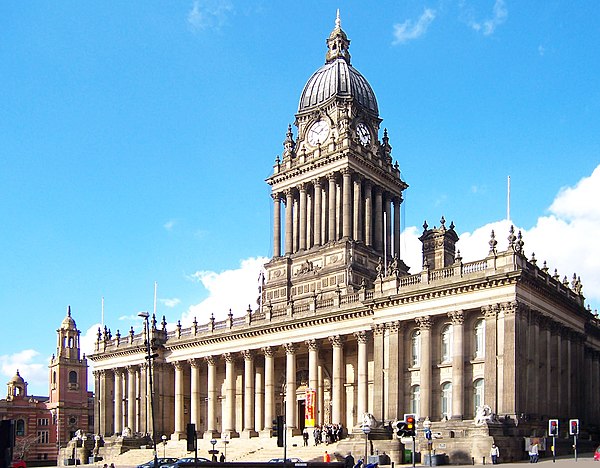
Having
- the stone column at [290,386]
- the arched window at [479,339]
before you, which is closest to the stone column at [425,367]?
the arched window at [479,339]

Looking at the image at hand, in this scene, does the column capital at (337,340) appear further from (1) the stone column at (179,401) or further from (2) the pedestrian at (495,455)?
(1) the stone column at (179,401)

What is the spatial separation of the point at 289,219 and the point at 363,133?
14357 millimetres

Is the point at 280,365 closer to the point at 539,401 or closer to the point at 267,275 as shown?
the point at 267,275

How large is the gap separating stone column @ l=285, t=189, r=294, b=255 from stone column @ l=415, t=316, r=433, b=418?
1331 inches

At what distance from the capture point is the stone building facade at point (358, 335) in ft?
217

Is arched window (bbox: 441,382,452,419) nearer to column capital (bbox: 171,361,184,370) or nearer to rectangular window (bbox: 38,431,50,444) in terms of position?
column capital (bbox: 171,361,184,370)

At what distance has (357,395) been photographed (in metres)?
82.0

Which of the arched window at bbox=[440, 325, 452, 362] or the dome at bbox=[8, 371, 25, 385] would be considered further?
the dome at bbox=[8, 371, 25, 385]

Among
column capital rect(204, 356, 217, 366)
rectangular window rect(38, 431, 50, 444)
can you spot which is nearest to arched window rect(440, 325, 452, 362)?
column capital rect(204, 356, 217, 366)

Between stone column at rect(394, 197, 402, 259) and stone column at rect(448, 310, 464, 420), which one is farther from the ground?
stone column at rect(394, 197, 402, 259)

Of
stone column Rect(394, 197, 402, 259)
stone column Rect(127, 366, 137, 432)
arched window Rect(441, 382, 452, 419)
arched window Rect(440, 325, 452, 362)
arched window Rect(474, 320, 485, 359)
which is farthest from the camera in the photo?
stone column Rect(127, 366, 137, 432)

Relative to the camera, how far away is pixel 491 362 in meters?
65.3

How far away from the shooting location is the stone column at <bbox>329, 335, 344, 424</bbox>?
80.9 metres

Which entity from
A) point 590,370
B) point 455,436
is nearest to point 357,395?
point 455,436
